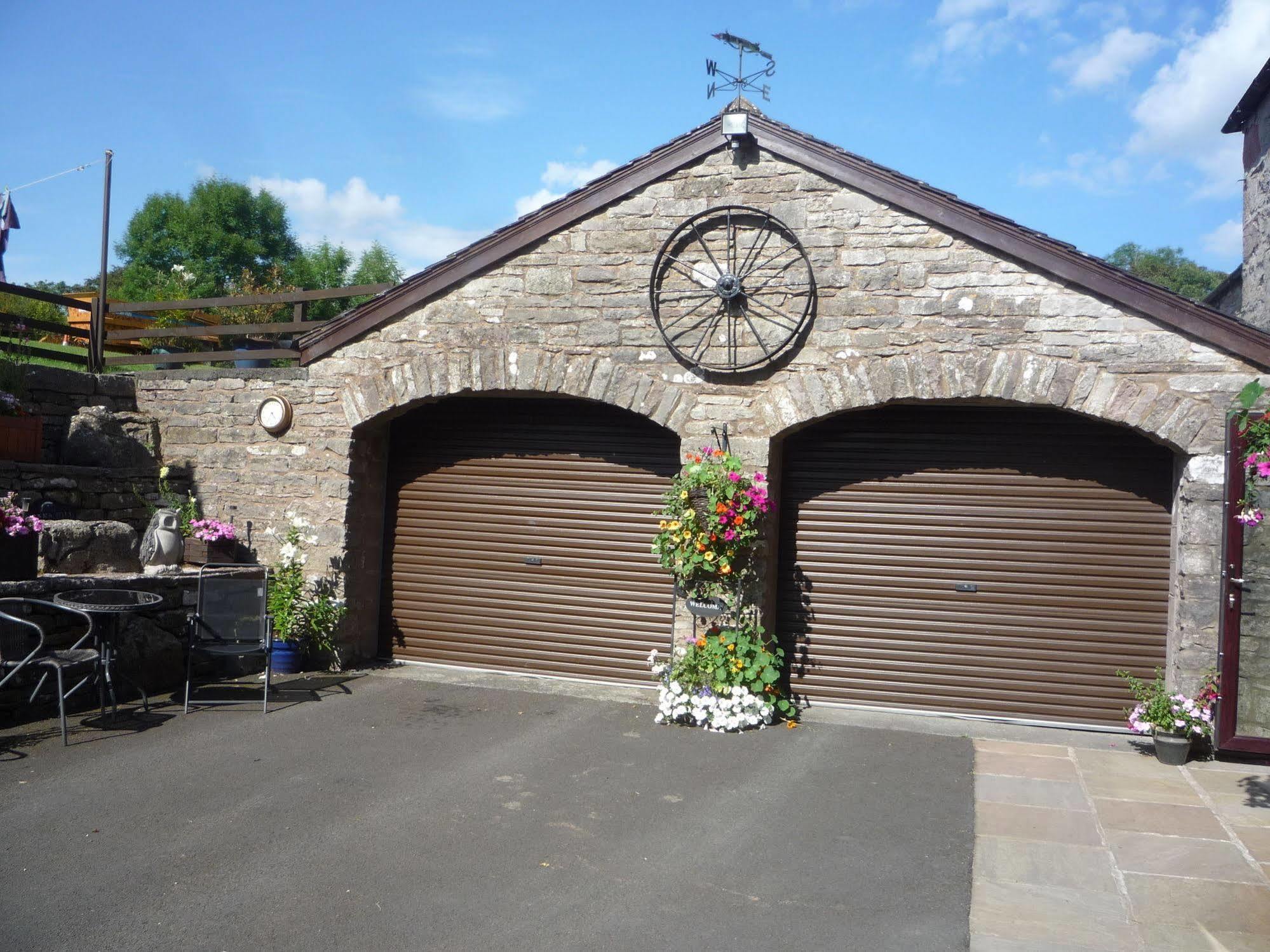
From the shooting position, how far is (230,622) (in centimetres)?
730

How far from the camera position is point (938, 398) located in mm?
7008

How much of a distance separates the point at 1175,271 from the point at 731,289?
113 feet

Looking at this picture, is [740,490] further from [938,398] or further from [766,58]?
[766,58]

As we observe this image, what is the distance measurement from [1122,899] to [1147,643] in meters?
3.36

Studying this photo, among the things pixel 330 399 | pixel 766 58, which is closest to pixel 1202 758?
pixel 766 58

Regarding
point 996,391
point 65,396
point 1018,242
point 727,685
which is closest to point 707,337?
point 996,391

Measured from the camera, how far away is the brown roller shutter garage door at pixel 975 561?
7.19 m

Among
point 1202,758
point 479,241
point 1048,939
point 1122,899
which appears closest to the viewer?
point 1048,939

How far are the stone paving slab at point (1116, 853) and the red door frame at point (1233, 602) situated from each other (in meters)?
0.20

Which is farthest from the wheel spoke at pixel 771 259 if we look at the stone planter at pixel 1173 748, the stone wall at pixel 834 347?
the stone planter at pixel 1173 748

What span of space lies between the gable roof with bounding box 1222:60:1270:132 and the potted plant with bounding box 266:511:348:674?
933cm

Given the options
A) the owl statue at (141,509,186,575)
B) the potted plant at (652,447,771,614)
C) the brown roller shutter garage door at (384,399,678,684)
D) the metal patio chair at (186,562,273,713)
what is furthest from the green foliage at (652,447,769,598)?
the owl statue at (141,509,186,575)

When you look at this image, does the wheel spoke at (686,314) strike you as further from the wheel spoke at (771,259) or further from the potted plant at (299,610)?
the potted plant at (299,610)

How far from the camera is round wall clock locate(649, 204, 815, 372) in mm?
7363
